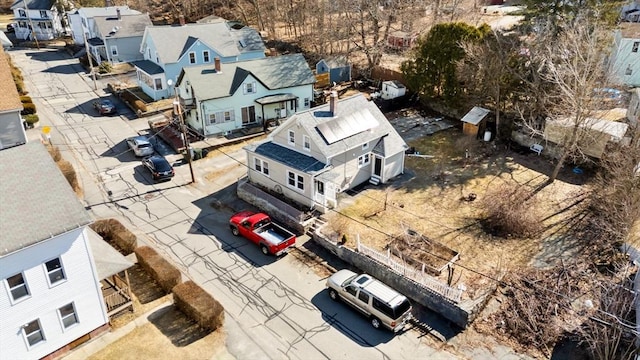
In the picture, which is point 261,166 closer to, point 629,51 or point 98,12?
point 629,51

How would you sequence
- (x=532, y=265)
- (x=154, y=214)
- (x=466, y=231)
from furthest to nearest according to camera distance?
(x=154, y=214) < (x=466, y=231) < (x=532, y=265)

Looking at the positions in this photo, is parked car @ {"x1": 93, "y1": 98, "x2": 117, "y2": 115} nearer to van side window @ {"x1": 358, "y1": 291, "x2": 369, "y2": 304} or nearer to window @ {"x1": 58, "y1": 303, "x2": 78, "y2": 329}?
window @ {"x1": 58, "y1": 303, "x2": 78, "y2": 329}

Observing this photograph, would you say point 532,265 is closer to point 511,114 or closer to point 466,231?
point 466,231

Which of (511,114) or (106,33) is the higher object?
(106,33)

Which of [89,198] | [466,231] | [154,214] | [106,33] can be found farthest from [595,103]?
[106,33]

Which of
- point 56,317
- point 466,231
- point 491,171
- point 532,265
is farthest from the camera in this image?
point 491,171

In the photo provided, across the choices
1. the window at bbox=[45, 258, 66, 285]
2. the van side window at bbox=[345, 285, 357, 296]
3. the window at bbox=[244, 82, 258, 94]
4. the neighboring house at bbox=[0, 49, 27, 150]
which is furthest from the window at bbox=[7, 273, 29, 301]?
the window at bbox=[244, 82, 258, 94]

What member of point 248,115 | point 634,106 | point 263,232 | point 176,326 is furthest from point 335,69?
point 176,326
